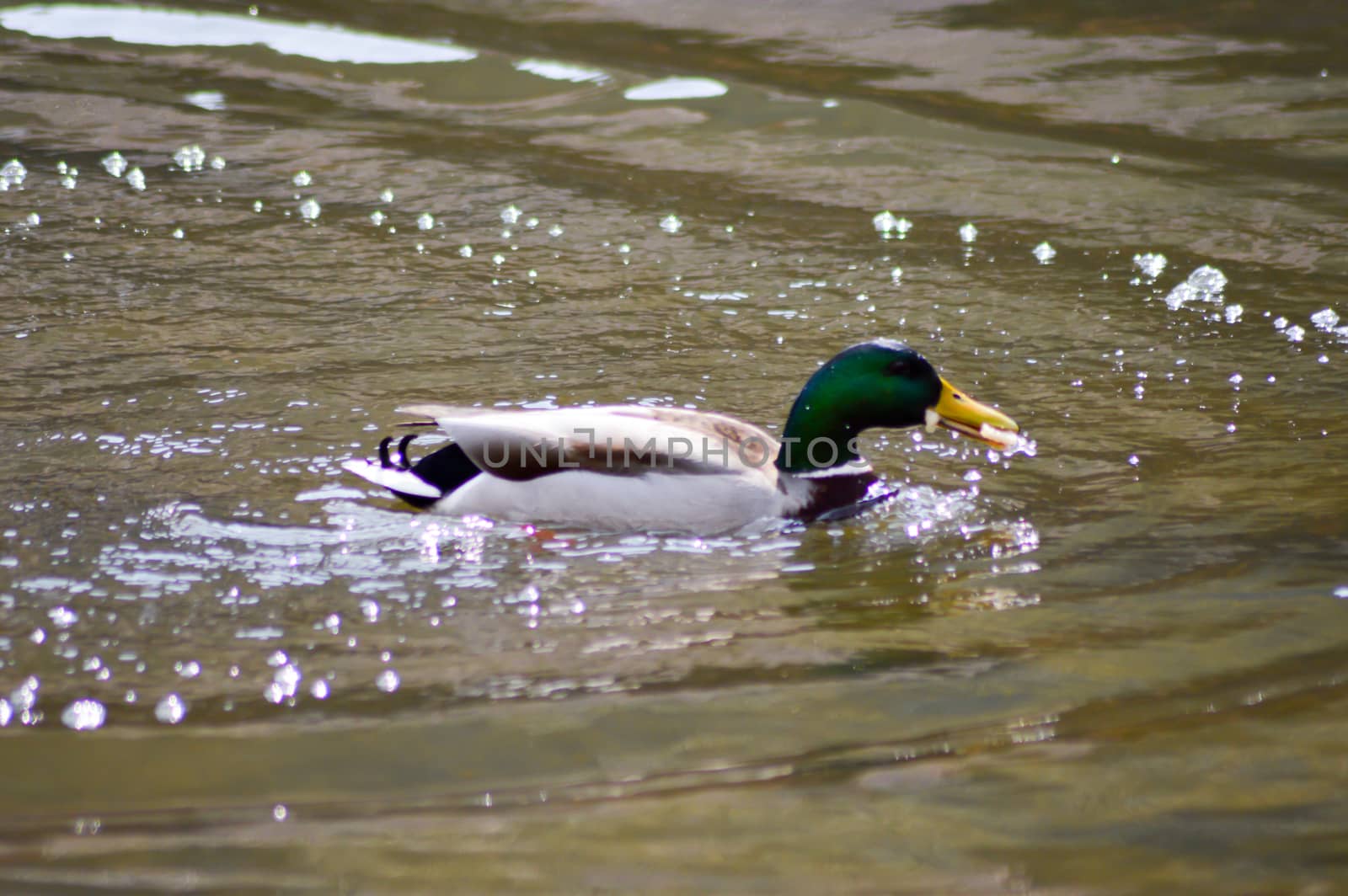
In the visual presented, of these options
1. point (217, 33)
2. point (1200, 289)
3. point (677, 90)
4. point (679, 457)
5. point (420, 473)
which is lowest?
point (420, 473)

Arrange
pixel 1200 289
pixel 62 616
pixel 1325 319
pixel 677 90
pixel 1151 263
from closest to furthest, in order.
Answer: pixel 62 616, pixel 1325 319, pixel 1200 289, pixel 1151 263, pixel 677 90

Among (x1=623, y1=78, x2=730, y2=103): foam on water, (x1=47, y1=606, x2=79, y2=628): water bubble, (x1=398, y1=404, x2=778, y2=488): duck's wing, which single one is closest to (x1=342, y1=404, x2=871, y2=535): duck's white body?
(x1=398, y1=404, x2=778, y2=488): duck's wing

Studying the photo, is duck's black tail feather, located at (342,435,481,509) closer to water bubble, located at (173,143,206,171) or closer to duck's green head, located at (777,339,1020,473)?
duck's green head, located at (777,339,1020,473)

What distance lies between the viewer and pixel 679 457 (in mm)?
4324

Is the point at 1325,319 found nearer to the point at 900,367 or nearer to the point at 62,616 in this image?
the point at 900,367

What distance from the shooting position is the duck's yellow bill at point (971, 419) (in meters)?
4.57

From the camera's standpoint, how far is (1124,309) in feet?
21.3

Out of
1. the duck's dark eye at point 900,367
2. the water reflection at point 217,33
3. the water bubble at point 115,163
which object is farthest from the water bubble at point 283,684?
the water reflection at point 217,33

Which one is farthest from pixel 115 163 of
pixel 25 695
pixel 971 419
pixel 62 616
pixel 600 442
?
pixel 25 695

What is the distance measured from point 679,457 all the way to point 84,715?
1674 millimetres

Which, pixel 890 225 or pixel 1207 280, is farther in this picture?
pixel 890 225

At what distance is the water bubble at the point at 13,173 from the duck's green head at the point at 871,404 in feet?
17.2

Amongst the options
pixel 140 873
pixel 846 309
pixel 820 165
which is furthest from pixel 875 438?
pixel 820 165

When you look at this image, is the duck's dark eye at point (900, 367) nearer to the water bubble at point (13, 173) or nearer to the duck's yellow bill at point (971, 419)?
the duck's yellow bill at point (971, 419)
